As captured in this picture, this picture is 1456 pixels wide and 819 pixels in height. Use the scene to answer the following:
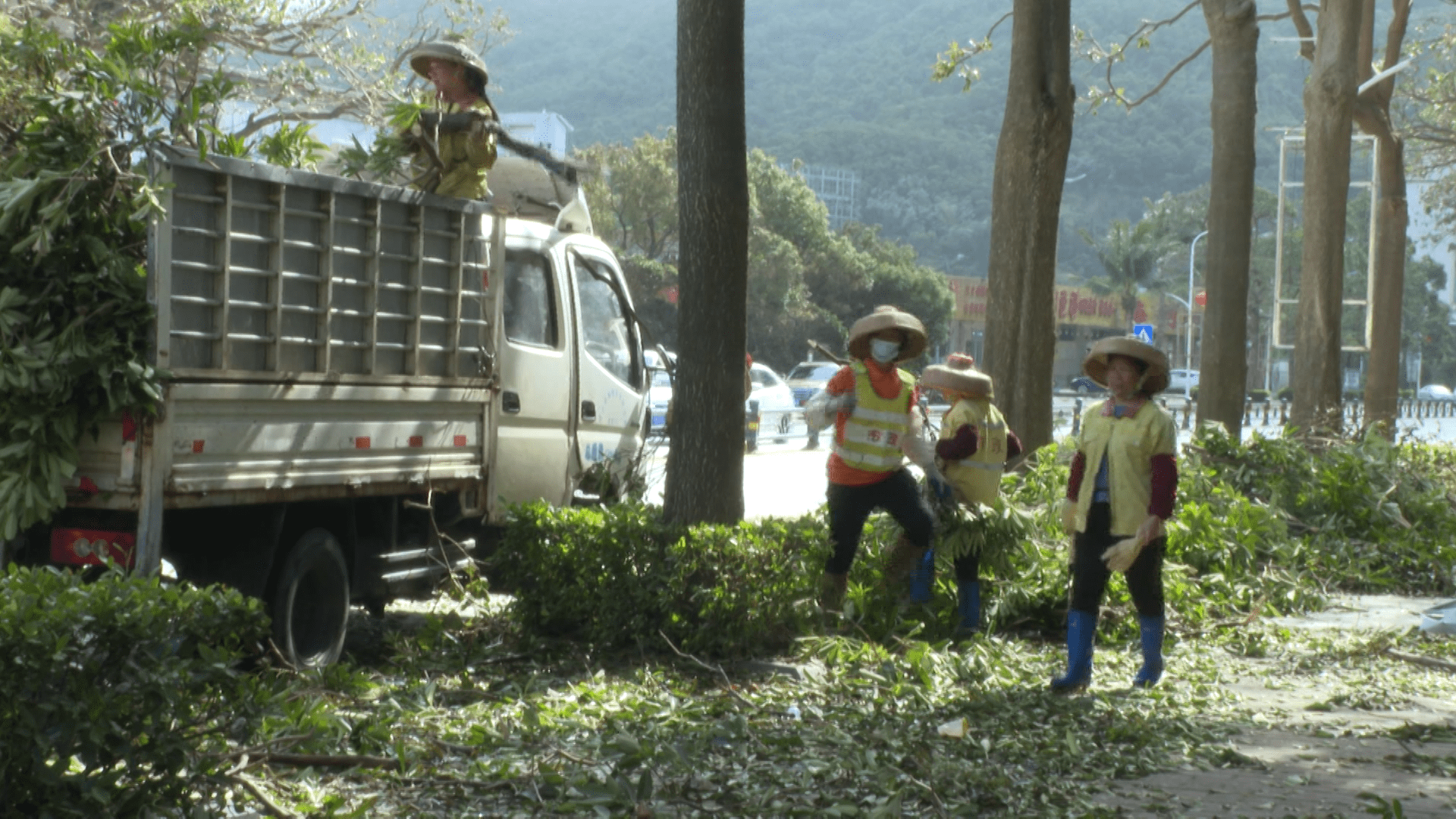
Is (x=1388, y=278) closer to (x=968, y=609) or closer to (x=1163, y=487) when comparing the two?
(x=968, y=609)

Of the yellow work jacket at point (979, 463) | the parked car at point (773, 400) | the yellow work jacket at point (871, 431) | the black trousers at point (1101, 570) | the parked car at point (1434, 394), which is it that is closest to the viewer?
the black trousers at point (1101, 570)

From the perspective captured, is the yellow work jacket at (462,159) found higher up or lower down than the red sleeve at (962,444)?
higher up

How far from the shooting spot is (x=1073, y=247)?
149750 mm

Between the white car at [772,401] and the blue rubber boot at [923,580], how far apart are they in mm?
25380

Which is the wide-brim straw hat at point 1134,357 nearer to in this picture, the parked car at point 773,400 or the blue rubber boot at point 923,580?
the blue rubber boot at point 923,580

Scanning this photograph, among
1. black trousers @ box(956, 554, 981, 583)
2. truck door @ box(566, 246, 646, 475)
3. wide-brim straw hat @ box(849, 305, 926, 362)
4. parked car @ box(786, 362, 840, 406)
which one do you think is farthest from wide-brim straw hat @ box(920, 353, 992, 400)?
parked car @ box(786, 362, 840, 406)

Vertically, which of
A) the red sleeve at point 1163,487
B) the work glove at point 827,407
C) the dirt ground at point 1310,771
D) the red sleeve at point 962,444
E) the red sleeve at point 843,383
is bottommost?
the dirt ground at point 1310,771

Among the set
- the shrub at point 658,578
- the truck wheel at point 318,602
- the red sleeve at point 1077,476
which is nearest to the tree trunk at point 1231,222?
the red sleeve at point 1077,476

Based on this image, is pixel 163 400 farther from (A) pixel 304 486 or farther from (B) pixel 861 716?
(B) pixel 861 716

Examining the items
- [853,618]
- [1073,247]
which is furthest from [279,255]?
[1073,247]

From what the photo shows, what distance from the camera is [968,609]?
26.8 ft

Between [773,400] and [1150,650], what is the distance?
27.5 m

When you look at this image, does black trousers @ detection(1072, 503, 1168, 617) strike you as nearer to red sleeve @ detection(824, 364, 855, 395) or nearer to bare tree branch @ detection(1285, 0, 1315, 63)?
red sleeve @ detection(824, 364, 855, 395)

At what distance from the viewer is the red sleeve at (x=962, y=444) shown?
799 centimetres
